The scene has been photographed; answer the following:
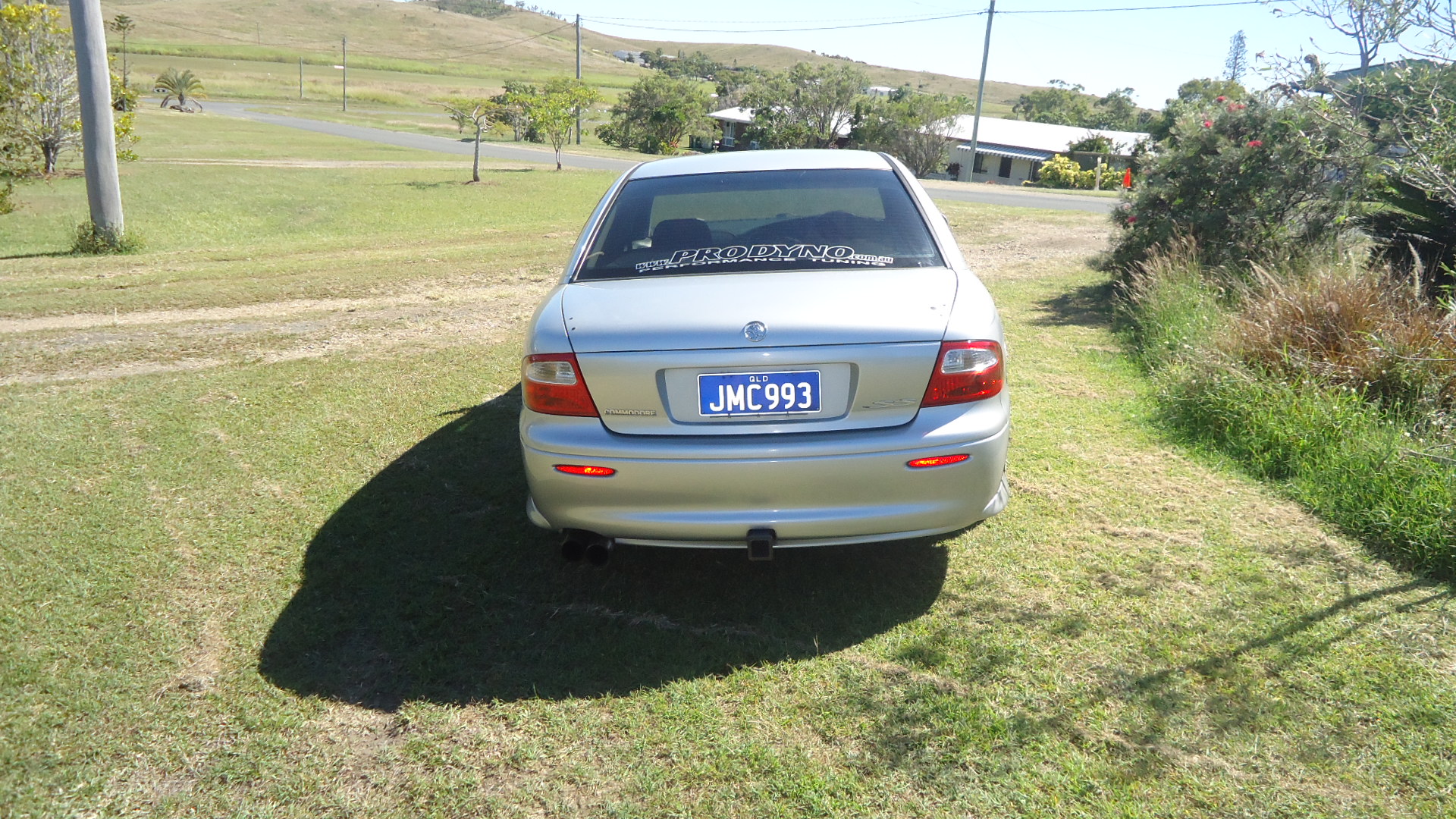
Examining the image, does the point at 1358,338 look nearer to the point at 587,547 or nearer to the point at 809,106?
the point at 587,547

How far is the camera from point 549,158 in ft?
121

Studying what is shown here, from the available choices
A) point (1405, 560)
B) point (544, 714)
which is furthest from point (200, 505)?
point (1405, 560)

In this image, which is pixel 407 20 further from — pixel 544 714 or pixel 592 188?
pixel 544 714

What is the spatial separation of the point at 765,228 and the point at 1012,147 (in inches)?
2445

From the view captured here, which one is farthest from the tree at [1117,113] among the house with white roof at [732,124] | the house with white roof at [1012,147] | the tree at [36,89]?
the tree at [36,89]

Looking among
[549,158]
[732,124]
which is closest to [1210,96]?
[549,158]

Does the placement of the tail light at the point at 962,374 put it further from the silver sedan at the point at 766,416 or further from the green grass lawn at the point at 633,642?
the green grass lawn at the point at 633,642

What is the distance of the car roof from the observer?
4328 mm

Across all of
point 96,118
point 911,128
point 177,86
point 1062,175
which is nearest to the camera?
point 96,118

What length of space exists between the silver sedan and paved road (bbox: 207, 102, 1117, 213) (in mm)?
19179

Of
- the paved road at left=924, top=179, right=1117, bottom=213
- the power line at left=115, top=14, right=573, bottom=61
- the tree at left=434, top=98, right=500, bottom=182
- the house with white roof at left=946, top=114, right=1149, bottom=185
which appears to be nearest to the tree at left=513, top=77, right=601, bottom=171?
the tree at left=434, top=98, right=500, bottom=182

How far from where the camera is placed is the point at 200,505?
442 cm

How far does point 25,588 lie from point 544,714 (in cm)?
222

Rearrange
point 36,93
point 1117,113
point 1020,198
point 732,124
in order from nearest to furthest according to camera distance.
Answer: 1. point 36,93
2. point 1020,198
3. point 732,124
4. point 1117,113
